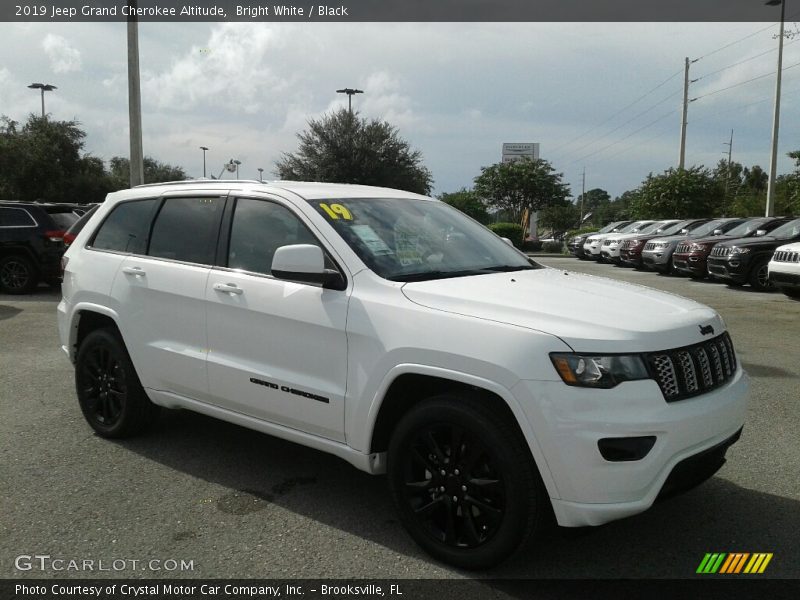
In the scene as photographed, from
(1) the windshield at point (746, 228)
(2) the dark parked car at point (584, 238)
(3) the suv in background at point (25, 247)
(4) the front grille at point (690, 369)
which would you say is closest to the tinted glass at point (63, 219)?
(3) the suv in background at point (25, 247)

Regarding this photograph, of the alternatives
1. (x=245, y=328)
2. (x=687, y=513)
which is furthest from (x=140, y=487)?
(x=687, y=513)

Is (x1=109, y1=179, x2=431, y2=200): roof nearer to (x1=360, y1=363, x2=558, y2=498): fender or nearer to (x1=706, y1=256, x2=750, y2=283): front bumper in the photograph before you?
(x1=360, y1=363, x2=558, y2=498): fender

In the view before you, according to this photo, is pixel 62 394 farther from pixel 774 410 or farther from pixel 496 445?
pixel 774 410

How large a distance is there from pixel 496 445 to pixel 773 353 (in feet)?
20.7

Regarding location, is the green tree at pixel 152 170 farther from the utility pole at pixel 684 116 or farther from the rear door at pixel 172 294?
the rear door at pixel 172 294

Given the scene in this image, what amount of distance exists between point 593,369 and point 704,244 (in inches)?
655

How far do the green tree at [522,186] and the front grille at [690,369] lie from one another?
49.8 meters

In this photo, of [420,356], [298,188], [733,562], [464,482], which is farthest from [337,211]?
[733,562]

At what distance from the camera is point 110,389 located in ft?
15.9

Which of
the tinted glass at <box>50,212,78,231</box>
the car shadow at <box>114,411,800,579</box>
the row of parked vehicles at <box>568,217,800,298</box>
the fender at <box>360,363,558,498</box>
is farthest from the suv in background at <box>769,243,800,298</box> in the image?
the tinted glass at <box>50,212,78,231</box>

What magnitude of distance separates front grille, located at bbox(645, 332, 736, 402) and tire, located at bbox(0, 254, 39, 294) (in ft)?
43.7

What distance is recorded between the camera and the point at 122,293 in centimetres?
468

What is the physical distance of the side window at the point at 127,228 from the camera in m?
4.84

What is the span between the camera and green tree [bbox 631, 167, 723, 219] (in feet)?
112
